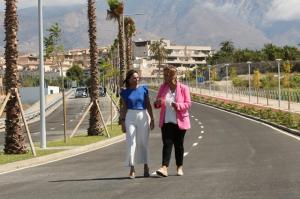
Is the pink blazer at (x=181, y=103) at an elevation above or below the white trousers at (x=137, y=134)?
above

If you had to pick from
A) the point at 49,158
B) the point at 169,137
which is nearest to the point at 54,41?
the point at 49,158

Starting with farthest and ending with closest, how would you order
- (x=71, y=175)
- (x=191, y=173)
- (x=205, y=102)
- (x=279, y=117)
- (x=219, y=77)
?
1. (x=219, y=77)
2. (x=205, y=102)
3. (x=279, y=117)
4. (x=71, y=175)
5. (x=191, y=173)

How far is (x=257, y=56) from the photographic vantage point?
18375 centimetres

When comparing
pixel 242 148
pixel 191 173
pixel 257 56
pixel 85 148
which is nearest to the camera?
pixel 191 173

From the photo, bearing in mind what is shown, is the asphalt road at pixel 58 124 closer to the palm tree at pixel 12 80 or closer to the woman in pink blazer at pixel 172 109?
the palm tree at pixel 12 80

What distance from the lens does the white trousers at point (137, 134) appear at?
13.9m

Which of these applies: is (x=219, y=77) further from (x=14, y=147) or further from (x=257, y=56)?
(x=14, y=147)

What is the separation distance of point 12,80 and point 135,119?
403 inches

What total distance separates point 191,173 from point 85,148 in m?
12.0

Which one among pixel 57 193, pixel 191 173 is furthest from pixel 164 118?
pixel 57 193

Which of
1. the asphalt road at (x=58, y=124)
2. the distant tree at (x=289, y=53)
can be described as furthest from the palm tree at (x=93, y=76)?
the distant tree at (x=289, y=53)

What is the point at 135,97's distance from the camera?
13875mm

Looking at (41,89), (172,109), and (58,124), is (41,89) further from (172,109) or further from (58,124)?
(58,124)

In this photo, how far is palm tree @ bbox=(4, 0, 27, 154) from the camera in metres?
23.3
